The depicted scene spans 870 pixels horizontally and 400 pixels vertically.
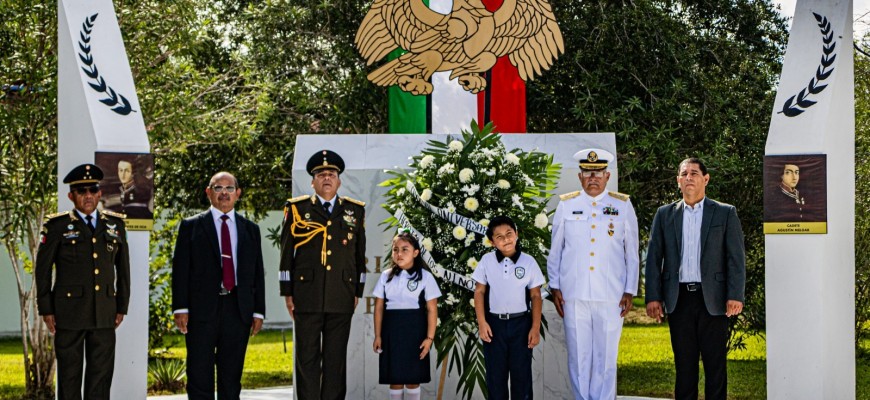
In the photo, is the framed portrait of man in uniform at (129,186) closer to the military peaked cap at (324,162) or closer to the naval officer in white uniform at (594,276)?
the military peaked cap at (324,162)

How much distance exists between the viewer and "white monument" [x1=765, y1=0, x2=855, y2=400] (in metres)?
7.12

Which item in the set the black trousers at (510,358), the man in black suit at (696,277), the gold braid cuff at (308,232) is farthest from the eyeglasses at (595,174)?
the gold braid cuff at (308,232)

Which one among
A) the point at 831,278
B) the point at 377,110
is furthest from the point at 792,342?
the point at 377,110

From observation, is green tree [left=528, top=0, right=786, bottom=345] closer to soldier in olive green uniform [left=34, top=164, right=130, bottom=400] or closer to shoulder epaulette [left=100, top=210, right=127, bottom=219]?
shoulder epaulette [left=100, top=210, right=127, bottom=219]

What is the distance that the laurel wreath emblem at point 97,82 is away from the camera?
7.26m

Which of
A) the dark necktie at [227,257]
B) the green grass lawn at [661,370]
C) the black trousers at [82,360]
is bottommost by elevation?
the green grass lawn at [661,370]

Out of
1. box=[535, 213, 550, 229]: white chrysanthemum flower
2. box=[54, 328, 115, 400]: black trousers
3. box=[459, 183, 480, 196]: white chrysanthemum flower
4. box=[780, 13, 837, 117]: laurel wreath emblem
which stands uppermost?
box=[780, 13, 837, 117]: laurel wreath emblem

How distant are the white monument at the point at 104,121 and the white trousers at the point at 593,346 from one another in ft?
10.1

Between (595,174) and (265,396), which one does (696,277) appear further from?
(265,396)

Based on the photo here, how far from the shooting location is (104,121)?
7.19 meters

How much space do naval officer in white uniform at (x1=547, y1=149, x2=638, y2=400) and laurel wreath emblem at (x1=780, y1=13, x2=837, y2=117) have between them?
5.17 feet

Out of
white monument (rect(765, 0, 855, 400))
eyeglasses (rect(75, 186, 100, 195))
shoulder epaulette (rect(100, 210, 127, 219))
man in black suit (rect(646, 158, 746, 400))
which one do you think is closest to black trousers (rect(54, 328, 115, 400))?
shoulder epaulette (rect(100, 210, 127, 219))

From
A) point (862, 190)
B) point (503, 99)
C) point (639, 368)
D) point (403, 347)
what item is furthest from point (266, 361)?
point (403, 347)

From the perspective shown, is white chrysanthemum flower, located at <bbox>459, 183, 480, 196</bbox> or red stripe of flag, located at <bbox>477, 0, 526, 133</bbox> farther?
red stripe of flag, located at <bbox>477, 0, 526, 133</bbox>
